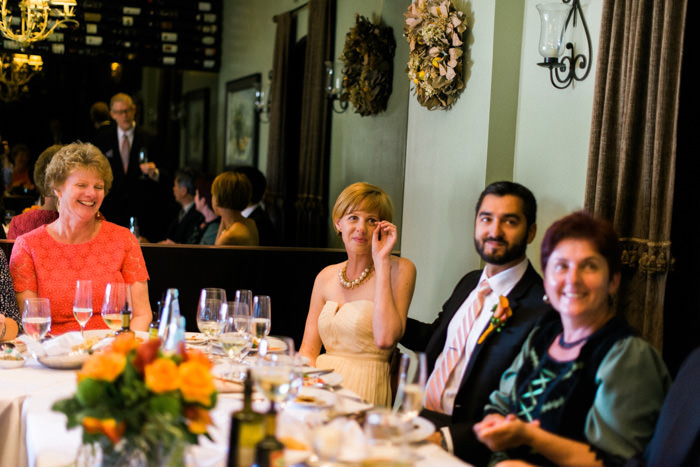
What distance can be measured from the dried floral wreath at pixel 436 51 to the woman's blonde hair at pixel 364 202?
2.77 feet

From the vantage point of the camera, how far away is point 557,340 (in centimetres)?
227

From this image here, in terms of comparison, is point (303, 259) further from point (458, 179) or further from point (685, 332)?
point (685, 332)

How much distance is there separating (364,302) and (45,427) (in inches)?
59.9

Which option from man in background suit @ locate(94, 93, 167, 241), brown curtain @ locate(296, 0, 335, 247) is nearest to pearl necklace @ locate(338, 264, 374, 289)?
brown curtain @ locate(296, 0, 335, 247)

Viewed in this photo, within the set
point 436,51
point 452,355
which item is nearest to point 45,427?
point 452,355

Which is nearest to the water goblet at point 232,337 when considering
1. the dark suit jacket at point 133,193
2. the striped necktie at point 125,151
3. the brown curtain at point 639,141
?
the brown curtain at point 639,141

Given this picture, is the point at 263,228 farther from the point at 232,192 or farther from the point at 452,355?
the point at 452,355

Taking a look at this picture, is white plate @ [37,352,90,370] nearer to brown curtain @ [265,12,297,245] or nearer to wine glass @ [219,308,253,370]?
wine glass @ [219,308,253,370]

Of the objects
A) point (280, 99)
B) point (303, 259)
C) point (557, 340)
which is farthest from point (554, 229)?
point (280, 99)

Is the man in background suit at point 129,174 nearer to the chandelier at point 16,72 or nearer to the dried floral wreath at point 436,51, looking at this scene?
the chandelier at point 16,72

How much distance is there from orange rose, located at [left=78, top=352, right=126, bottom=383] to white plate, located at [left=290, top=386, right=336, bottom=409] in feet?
2.48

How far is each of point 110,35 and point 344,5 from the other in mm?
2143

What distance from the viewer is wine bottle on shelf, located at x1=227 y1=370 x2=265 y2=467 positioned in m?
1.54

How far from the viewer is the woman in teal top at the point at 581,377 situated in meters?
1.99
